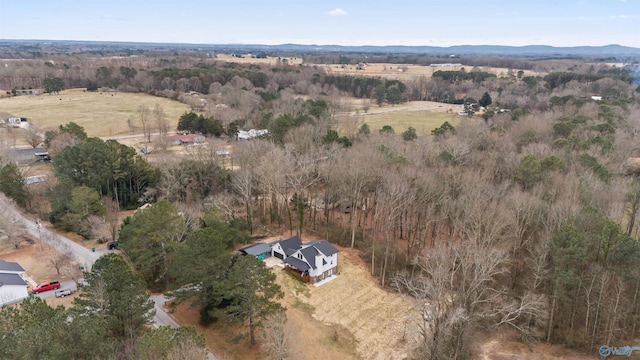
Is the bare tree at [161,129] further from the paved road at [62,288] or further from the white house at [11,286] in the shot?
the white house at [11,286]

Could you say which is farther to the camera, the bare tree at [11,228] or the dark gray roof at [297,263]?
the bare tree at [11,228]

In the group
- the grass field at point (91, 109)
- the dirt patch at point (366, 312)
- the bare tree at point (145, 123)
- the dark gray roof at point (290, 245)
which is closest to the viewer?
the dirt patch at point (366, 312)

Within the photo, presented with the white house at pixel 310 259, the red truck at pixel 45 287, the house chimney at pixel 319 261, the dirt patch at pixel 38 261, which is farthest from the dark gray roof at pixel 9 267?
the house chimney at pixel 319 261

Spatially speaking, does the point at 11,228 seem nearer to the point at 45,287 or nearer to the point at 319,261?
the point at 45,287

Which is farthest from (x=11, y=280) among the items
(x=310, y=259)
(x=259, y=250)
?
(x=310, y=259)

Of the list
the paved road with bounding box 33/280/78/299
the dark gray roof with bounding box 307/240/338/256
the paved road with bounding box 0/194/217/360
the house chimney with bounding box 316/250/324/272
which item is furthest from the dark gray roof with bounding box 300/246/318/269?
the paved road with bounding box 33/280/78/299

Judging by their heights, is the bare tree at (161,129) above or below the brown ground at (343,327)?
above

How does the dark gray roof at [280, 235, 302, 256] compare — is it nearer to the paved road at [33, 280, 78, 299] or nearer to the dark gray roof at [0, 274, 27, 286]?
the paved road at [33, 280, 78, 299]

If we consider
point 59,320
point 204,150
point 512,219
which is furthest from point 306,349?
point 204,150
